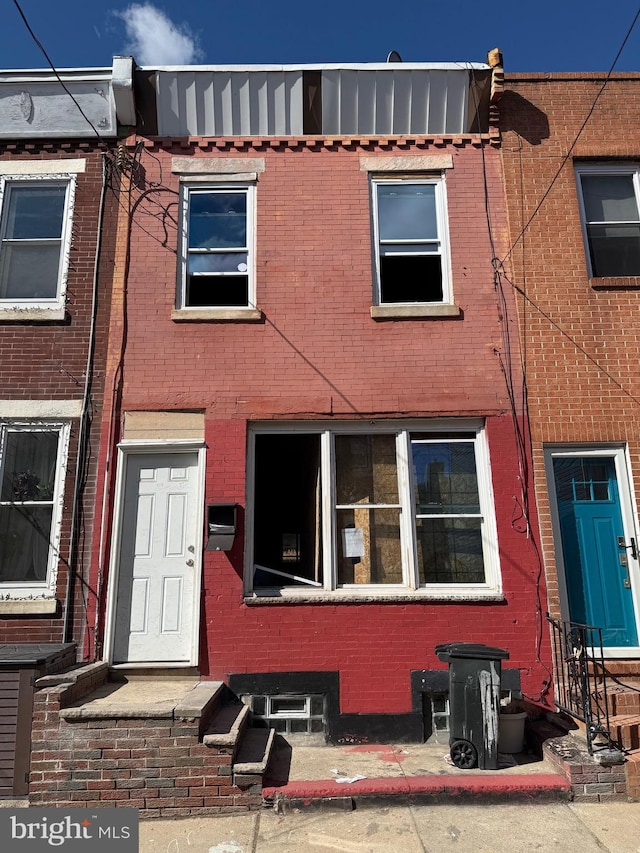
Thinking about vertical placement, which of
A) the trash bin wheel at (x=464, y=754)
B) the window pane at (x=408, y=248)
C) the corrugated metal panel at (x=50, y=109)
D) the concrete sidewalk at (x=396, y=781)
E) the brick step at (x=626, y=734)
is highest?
the corrugated metal panel at (x=50, y=109)

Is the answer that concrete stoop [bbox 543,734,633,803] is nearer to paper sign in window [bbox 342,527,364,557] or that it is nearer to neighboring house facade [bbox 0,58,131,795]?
paper sign in window [bbox 342,527,364,557]

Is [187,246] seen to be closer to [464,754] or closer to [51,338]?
[51,338]

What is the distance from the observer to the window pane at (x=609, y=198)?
7.62 metres

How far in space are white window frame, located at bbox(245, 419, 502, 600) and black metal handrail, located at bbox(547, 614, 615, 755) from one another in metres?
0.79

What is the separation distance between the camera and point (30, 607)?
20.9ft

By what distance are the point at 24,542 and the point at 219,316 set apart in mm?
3306

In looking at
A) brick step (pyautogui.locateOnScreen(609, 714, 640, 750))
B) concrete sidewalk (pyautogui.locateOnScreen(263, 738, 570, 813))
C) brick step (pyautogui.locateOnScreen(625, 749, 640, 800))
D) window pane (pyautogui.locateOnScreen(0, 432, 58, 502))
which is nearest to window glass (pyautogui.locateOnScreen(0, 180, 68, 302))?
window pane (pyautogui.locateOnScreen(0, 432, 58, 502))

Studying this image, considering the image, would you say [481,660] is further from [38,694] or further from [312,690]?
[38,694]

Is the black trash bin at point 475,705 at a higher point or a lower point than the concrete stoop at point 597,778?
higher

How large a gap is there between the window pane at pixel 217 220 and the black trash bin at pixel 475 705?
532cm

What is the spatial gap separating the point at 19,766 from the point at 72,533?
7.38ft

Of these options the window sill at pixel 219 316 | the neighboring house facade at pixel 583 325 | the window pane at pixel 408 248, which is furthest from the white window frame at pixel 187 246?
the neighboring house facade at pixel 583 325

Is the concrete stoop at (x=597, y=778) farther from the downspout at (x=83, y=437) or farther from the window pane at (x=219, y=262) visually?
the window pane at (x=219, y=262)

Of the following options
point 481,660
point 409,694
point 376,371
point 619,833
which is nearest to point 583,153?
point 376,371
